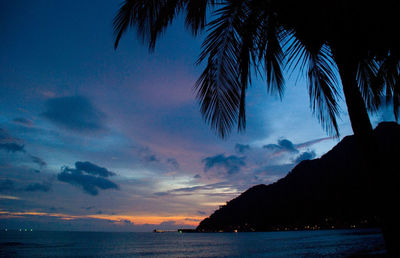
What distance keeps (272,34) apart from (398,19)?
1087mm

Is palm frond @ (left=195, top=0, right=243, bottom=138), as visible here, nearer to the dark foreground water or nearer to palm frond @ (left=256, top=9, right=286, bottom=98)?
palm frond @ (left=256, top=9, right=286, bottom=98)

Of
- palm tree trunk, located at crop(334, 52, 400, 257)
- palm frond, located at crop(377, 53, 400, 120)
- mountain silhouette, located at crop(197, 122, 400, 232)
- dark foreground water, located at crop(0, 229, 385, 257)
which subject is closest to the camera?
palm tree trunk, located at crop(334, 52, 400, 257)

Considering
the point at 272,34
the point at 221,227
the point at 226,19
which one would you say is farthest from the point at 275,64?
the point at 221,227

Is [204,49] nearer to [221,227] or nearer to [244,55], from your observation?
[244,55]

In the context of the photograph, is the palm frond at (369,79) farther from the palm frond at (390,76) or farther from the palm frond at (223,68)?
the palm frond at (223,68)

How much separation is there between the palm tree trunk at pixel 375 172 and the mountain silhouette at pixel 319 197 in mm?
71364

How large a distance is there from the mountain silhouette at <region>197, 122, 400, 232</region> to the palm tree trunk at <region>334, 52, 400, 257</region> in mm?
71364

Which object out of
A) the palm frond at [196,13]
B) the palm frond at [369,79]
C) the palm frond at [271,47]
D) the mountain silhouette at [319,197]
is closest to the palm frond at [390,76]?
the palm frond at [369,79]

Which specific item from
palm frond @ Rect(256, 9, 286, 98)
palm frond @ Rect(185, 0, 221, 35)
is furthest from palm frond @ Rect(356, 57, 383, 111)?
palm frond @ Rect(185, 0, 221, 35)

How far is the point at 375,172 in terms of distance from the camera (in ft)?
5.82

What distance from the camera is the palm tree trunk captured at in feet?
5.67

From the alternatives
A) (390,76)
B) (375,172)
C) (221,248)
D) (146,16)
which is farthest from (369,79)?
(221,248)

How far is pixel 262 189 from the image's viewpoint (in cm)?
12619

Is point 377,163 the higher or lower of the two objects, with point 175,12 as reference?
lower
